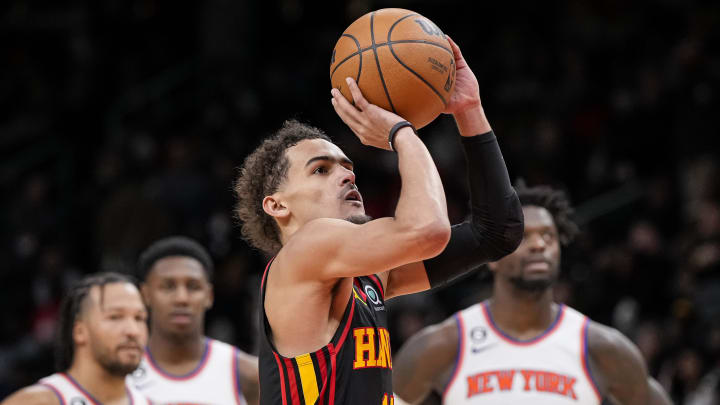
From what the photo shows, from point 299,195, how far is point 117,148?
8465mm

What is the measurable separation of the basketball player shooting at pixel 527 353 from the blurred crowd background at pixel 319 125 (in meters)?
2.10

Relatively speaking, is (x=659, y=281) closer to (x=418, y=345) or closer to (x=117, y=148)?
(x=418, y=345)

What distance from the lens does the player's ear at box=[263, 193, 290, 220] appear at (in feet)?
12.5

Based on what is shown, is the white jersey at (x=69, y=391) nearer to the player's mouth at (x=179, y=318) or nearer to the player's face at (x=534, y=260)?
the player's mouth at (x=179, y=318)

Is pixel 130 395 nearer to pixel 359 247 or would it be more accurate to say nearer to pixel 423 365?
pixel 423 365

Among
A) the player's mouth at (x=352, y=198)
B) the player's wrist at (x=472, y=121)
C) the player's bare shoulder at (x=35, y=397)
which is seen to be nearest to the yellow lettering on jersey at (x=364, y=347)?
the player's mouth at (x=352, y=198)

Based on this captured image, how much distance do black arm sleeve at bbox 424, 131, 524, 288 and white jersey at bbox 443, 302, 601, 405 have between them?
1.77m

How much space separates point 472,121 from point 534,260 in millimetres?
1885

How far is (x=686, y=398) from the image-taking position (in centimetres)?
762

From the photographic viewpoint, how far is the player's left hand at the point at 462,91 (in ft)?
12.8

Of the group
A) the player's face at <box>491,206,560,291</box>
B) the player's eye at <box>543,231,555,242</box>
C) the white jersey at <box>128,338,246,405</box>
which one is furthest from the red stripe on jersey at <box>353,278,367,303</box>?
the white jersey at <box>128,338,246,405</box>

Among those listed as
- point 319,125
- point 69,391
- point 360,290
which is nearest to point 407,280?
point 360,290

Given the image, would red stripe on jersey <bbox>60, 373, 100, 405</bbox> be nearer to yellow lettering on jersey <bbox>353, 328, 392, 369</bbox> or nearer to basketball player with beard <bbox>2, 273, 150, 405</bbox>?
basketball player with beard <bbox>2, 273, 150, 405</bbox>

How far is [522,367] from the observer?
18.5ft
